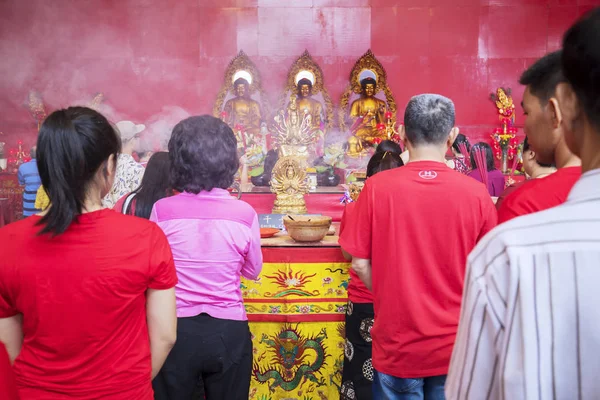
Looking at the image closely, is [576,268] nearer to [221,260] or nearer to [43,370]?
[43,370]

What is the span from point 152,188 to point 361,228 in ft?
3.25

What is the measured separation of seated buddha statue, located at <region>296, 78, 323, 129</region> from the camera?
8.33 m

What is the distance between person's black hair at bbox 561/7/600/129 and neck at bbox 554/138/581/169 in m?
0.67

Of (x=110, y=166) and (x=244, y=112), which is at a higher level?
(x=244, y=112)

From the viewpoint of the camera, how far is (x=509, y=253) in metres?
0.70

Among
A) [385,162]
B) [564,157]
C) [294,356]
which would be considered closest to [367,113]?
[294,356]

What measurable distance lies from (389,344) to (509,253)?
1.01m

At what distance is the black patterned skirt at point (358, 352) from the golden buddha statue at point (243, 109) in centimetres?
629

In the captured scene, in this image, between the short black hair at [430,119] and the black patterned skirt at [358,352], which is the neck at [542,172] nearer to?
the short black hair at [430,119]

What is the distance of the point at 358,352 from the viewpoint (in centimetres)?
226

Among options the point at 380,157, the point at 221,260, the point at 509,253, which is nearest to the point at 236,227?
the point at 221,260

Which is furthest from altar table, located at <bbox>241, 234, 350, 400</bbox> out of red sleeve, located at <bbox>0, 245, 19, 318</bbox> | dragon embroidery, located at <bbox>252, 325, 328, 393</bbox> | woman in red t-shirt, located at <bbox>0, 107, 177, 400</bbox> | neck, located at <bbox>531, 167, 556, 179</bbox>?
red sleeve, located at <bbox>0, 245, 19, 318</bbox>

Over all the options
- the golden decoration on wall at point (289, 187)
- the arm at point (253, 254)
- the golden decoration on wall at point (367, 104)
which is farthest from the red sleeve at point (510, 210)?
the golden decoration on wall at point (367, 104)

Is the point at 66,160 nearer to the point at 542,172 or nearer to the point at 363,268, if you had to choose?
the point at 363,268
